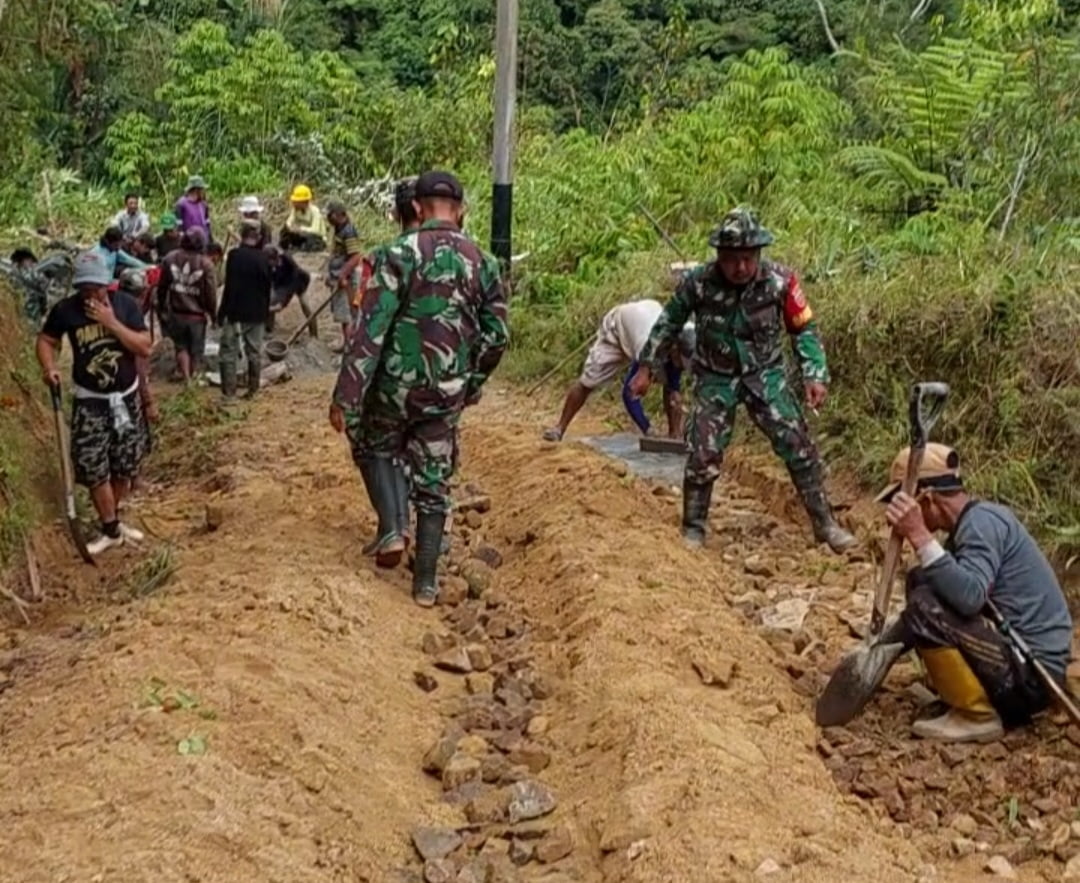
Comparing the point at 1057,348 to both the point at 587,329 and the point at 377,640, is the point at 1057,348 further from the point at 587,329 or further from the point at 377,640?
the point at 587,329

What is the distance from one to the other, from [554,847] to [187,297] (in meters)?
8.29

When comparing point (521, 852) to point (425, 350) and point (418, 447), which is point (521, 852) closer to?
point (418, 447)

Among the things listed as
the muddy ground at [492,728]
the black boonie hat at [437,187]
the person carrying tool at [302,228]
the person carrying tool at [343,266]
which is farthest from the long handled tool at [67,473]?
the person carrying tool at [302,228]

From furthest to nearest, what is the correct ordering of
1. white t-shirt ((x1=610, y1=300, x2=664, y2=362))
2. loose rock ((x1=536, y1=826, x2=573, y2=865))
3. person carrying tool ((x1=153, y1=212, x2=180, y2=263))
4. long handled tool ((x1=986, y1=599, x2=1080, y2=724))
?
→ person carrying tool ((x1=153, y1=212, x2=180, y2=263)) → white t-shirt ((x1=610, y1=300, x2=664, y2=362)) → long handled tool ((x1=986, y1=599, x2=1080, y2=724)) → loose rock ((x1=536, y1=826, x2=573, y2=865))

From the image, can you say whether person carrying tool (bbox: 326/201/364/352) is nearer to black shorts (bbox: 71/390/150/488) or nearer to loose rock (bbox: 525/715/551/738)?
black shorts (bbox: 71/390/150/488)

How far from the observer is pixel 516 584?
6.84m

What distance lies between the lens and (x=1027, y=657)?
15.3ft

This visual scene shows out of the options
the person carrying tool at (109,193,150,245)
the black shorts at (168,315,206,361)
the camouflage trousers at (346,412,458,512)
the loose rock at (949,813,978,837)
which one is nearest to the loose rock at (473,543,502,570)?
the camouflage trousers at (346,412,458,512)

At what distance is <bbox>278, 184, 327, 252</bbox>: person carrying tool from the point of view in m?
15.4

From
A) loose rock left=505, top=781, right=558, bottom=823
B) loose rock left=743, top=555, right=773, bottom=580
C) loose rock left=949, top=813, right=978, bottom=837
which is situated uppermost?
loose rock left=949, top=813, right=978, bottom=837

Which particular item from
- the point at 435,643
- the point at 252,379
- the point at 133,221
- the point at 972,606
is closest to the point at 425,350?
the point at 435,643

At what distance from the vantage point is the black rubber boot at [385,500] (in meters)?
6.39

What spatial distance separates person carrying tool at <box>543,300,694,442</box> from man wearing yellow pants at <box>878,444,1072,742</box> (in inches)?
153

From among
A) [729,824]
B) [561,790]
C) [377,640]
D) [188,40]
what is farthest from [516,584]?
[188,40]
